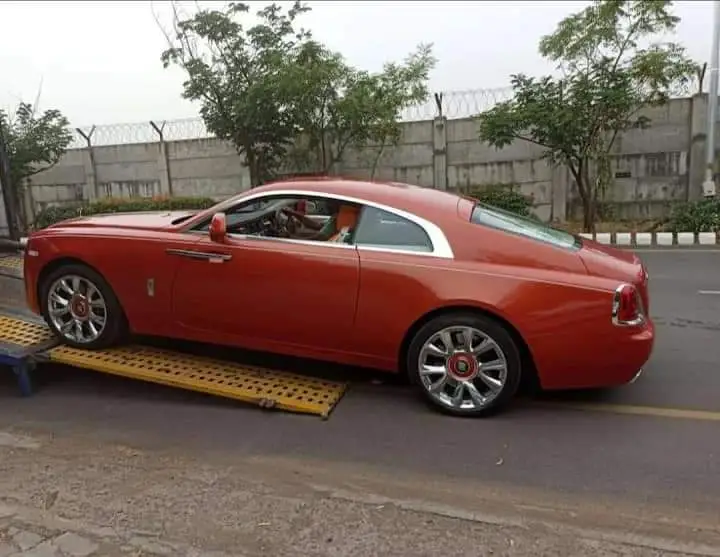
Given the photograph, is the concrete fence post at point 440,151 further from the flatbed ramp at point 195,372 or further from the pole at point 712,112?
the flatbed ramp at point 195,372

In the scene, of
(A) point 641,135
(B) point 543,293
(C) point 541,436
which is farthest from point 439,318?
(A) point 641,135

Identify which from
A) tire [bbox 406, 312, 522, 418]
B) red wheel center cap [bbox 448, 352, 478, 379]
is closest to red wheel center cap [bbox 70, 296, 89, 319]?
tire [bbox 406, 312, 522, 418]

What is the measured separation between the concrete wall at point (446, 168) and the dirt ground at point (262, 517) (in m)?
13.2

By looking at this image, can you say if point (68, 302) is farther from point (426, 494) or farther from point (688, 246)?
point (688, 246)

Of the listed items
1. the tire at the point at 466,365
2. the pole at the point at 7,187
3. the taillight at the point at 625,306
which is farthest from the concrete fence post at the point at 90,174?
the taillight at the point at 625,306

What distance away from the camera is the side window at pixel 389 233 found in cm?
410

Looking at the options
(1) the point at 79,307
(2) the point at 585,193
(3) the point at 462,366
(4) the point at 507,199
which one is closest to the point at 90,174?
(4) the point at 507,199

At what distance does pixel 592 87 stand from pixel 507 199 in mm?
3019

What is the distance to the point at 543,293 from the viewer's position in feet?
12.4

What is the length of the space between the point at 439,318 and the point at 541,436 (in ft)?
3.05

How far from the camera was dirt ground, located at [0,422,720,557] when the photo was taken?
2.69 m

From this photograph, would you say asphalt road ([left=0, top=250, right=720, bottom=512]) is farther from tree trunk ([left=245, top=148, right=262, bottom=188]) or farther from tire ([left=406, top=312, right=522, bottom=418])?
tree trunk ([left=245, top=148, right=262, bottom=188])

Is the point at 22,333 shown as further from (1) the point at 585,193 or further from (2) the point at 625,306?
(1) the point at 585,193

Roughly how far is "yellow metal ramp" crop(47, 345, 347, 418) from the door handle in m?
0.83
